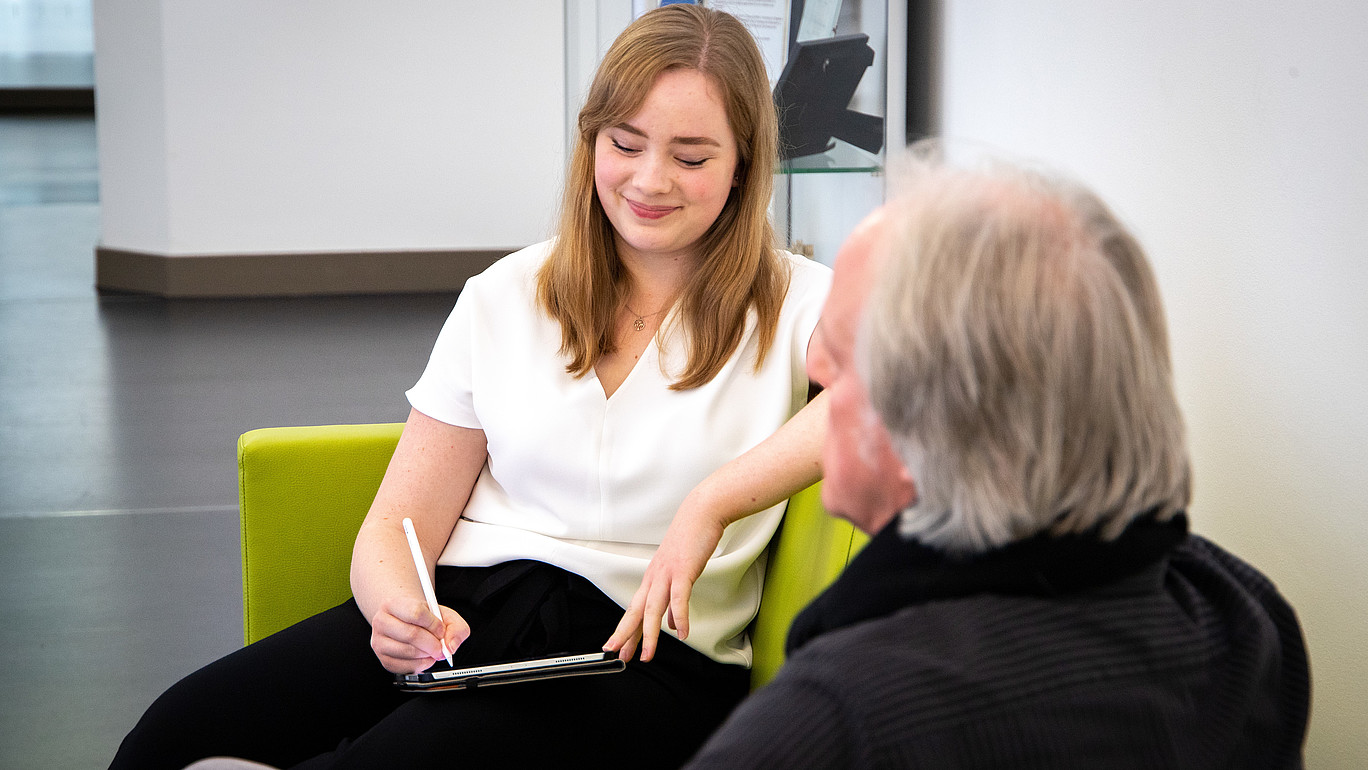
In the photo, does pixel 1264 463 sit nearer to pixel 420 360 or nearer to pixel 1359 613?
pixel 1359 613

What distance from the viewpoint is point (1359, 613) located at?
136 centimetres

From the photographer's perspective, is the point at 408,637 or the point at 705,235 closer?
the point at 408,637

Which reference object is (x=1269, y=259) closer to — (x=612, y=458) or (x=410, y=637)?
(x=612, y=458)

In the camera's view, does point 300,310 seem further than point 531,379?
Yes

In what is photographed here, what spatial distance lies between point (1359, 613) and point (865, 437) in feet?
2.74

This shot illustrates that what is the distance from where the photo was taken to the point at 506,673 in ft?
4.54

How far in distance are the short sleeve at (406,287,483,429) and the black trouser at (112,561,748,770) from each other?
0.21 meters

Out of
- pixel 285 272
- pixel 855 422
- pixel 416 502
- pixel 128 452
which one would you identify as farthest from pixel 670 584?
pixel 285 272

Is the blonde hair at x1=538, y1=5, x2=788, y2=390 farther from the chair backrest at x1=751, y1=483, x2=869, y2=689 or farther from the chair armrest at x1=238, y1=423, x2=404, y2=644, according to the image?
the chair armrest at x1=238, y1=423, x2=404, y2=644

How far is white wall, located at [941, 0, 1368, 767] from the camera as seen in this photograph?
134 cm

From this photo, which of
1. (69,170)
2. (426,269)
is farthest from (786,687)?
(69,170)

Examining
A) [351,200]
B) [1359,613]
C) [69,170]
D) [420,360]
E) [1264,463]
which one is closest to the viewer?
[1359,613]

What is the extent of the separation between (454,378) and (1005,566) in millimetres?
1079

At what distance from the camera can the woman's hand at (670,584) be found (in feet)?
4.71
